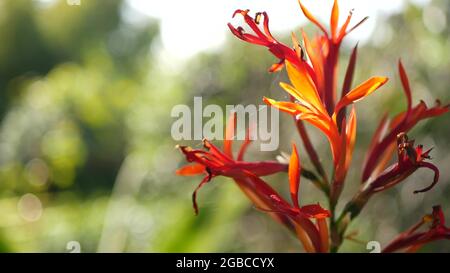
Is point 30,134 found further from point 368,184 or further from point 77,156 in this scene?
point 368,184

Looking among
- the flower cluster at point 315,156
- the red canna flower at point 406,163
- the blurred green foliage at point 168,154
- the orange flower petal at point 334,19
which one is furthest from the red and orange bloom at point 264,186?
the blurred green foliage at point 168,154

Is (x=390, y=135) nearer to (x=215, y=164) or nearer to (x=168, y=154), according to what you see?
(x=215, y=164)

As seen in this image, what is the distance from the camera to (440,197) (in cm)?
246

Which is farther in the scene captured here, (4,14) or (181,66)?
(4,14)

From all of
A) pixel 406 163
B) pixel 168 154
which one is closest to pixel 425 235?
pixel 406 163

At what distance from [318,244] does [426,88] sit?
1936mm

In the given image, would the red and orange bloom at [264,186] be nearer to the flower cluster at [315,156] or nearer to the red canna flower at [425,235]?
the flower cluster at [315,156]

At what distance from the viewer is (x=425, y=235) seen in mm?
727

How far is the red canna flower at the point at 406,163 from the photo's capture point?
26.0 inches

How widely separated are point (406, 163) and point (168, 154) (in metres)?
2.29

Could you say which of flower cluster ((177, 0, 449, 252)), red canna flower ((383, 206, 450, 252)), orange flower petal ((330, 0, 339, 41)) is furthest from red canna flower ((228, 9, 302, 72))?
red canna flower ((383, 206, 450, 252))

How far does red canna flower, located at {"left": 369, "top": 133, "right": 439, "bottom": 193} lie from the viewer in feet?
2.17

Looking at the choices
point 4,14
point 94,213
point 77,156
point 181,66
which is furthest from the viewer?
point 4,14
